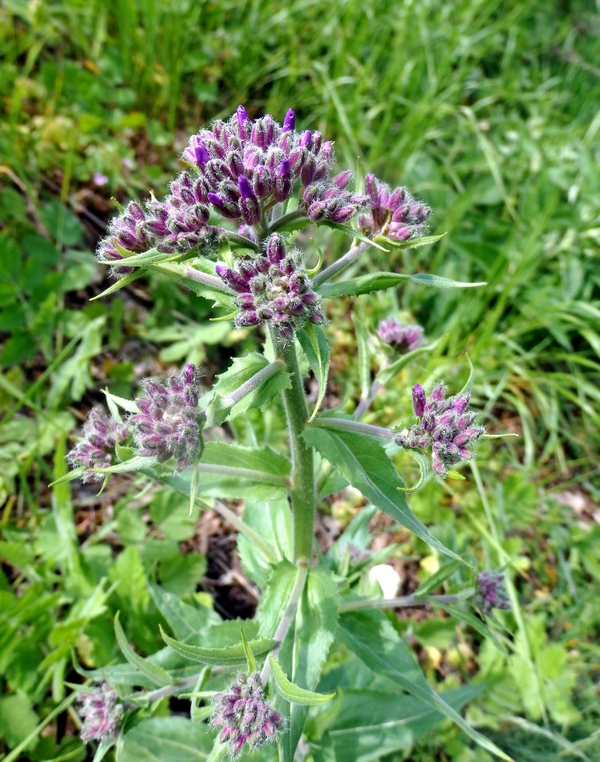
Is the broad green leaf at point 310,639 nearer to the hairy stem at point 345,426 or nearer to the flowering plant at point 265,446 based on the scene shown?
the flowering plant at point 265,446

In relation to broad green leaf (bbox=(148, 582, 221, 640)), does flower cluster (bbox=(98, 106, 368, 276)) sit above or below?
above

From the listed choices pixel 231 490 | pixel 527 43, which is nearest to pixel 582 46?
pixel 527 43

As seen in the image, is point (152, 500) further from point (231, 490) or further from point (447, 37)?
point (447, 37)

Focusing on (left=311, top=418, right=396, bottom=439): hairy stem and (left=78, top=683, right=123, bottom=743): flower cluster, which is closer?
(left=311, top=418, right=396, bottom=439): hairy stem

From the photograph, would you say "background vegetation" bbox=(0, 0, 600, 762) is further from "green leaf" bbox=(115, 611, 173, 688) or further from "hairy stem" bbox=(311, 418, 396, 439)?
"hairy stem" bbox=(311, 418, 396, 439)

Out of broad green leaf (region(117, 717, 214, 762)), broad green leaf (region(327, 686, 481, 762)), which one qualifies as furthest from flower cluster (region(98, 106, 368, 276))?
broad green leaf (region(327, 686, 481, 762))

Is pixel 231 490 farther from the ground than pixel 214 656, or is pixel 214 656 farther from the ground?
pixel 231 490

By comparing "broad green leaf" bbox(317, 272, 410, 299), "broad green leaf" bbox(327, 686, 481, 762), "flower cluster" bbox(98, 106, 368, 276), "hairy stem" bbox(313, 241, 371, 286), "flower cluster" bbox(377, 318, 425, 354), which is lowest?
"broad green leaf" bbox(327, 686, 481, 762)

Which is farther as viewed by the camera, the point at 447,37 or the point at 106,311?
the point at 447,37
